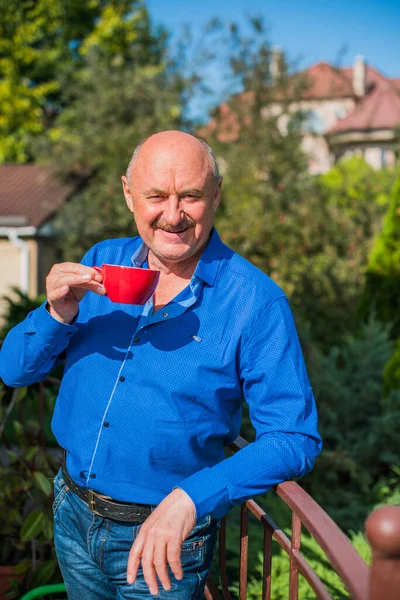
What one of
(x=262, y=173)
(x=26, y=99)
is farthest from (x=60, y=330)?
(x=26, y=99)

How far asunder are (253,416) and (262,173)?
10629mm

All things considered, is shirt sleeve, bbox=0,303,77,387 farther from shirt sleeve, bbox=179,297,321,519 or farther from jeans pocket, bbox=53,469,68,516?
shirt sleeve, bbox=179,297,321,519

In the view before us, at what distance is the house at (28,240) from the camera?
15.1 m

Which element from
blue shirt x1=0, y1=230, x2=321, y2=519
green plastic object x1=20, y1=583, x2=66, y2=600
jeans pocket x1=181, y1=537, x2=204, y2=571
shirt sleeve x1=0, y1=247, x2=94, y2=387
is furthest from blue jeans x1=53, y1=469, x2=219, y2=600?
green plastic object x1=20, y1=583, x2=66, y2=600

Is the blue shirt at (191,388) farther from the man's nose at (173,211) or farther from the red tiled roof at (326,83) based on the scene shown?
the red tiled roof at (326,83)

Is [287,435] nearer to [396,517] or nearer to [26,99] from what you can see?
[396,517]

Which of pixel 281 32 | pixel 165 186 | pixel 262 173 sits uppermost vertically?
pixel 281 32

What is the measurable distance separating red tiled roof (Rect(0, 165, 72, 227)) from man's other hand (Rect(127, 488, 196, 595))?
13335 millimetres

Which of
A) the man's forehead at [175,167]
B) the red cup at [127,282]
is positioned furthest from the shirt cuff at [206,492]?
the man's forehead at [175,167]

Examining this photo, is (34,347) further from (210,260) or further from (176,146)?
(176,146)

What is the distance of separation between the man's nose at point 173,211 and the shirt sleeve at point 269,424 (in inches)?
12.3

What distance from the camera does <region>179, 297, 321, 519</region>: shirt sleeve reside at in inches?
62.2

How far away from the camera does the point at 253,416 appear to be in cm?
169

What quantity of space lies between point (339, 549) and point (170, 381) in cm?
60
